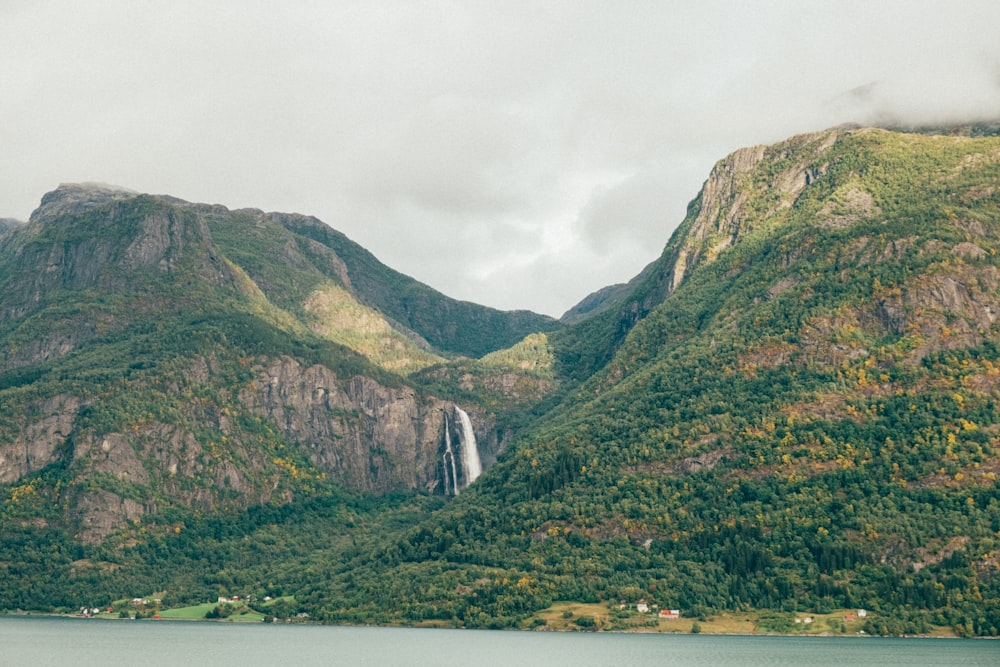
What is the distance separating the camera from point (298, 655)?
609 ft

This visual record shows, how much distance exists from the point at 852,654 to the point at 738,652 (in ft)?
57.8

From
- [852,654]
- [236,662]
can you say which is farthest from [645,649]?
[236,662]

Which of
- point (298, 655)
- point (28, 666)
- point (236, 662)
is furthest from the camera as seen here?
point (298, 655)

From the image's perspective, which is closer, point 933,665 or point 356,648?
point 933,665

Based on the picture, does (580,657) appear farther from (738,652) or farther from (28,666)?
(28,666)

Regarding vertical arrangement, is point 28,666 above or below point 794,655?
above

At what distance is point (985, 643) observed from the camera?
190 metres

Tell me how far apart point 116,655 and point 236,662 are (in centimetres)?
2011

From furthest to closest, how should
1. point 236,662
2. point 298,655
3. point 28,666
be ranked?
1. point 298,655
2. point 236,662
3. point 28,666

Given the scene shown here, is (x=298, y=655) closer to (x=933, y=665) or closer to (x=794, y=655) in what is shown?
(x=794, y=655)

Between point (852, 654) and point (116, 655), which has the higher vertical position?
point (116, 655)

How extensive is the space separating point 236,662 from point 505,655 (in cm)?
4113

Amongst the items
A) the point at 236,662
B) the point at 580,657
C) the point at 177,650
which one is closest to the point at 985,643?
the point at 580,657

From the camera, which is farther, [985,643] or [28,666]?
[985,643]
